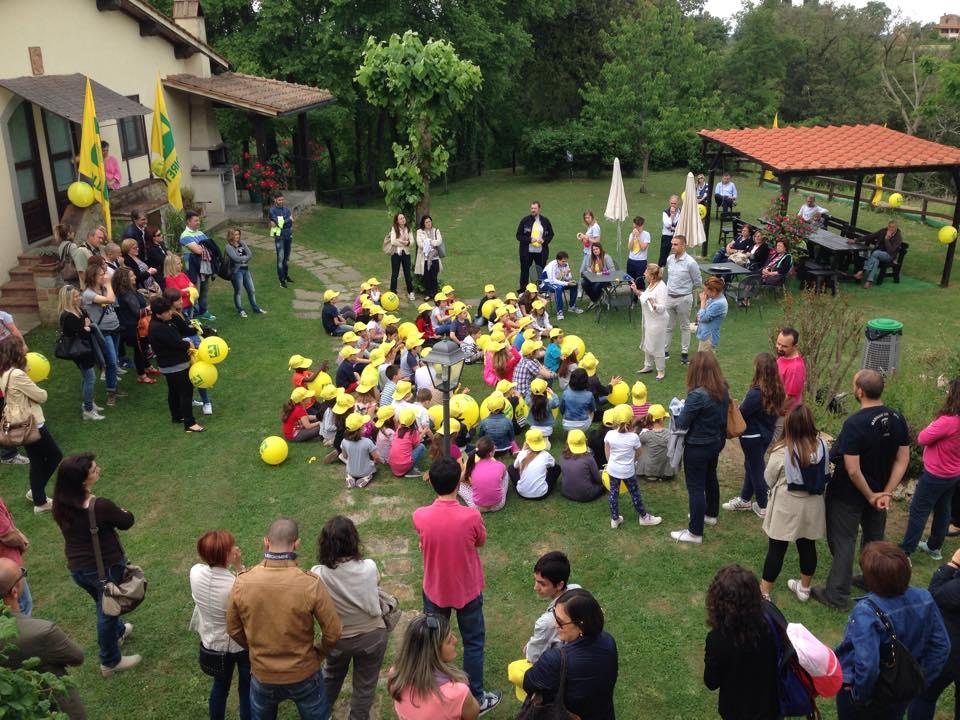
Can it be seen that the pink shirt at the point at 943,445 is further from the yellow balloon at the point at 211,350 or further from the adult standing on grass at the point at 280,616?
the yellow balloon at the point at 211,350

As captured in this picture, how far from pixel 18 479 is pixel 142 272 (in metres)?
3.69

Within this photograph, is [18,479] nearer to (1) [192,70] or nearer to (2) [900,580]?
(2) [900,580]

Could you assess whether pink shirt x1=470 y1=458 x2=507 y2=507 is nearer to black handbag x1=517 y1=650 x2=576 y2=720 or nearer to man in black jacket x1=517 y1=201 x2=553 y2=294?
black handbag x1=517 y1=650 x2=576 y2=720

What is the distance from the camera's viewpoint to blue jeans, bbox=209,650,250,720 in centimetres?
475

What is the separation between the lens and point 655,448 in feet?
27.3

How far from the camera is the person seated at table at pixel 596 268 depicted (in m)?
14.0

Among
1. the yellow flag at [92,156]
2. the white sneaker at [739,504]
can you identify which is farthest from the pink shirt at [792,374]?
the yellow flag at [92,156]

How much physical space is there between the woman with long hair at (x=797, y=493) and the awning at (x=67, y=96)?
1086cm

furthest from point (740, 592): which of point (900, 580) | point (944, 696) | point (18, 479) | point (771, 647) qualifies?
point (18, 479)

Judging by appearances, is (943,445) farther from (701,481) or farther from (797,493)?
(701,481)

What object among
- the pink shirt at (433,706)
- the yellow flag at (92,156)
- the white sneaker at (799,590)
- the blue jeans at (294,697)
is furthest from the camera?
the yellow flag at (92,156)

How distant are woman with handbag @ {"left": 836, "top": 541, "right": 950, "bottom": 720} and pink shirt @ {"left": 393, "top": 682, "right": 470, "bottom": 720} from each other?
1.97 meters

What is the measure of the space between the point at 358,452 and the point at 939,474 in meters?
5.26

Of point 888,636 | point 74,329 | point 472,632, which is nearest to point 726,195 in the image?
point 74,329
